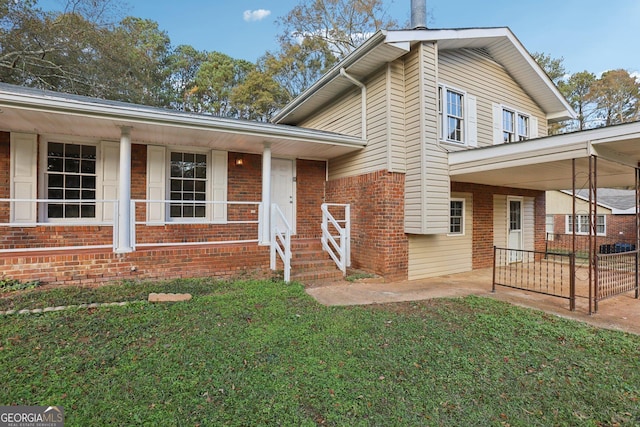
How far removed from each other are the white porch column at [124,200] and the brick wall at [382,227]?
16.2 feet

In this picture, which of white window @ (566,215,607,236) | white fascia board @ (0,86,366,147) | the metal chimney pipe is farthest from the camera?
white window @ (566,215,607,236)

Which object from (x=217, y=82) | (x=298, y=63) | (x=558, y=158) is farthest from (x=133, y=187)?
(x=298, y=63)

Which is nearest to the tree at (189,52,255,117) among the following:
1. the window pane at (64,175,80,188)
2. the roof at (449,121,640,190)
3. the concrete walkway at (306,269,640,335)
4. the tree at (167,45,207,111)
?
the tree at (167,45,207,111)

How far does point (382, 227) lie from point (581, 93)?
2651 cm

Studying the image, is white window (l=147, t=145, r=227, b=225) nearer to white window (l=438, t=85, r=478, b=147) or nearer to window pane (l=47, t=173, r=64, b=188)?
window pane (l=47, t=173, r=64, b=188)

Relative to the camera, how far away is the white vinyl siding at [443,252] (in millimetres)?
7168

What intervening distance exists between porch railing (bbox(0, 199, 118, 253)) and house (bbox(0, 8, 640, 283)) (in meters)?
0.03

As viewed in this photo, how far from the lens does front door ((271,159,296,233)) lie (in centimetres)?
821

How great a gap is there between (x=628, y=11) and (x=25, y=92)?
18592 mm

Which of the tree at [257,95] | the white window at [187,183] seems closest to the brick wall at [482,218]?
the white window at [187,183]

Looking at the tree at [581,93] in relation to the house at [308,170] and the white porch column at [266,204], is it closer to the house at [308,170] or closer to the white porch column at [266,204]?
the house at [308,170]

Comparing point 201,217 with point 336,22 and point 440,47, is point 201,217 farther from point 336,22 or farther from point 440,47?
point 336,22

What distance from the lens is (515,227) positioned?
1003 cm

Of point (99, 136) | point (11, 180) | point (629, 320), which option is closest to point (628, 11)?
point (629, 320)
